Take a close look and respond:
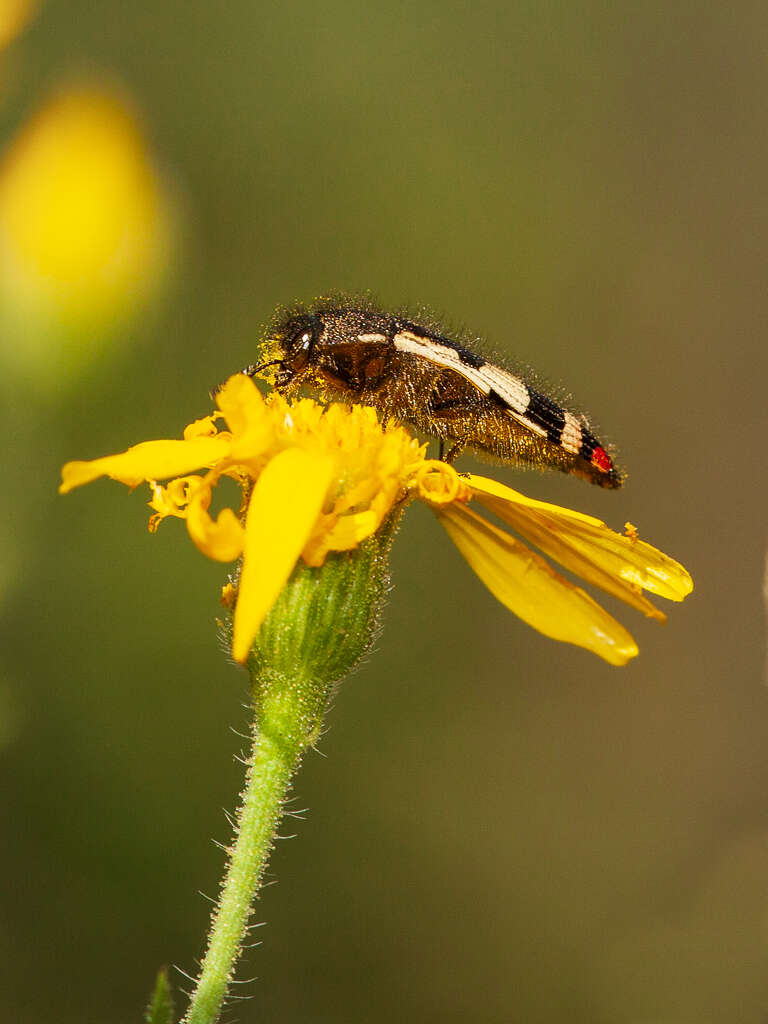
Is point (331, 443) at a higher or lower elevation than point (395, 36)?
lower

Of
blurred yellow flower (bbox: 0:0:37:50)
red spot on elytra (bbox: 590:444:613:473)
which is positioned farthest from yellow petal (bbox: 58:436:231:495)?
blurred yellow flower (bbox: 0:0:37:50)

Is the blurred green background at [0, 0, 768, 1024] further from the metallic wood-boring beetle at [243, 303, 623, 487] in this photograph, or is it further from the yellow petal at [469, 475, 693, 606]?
the yellow petal at [469, 475, 693, 606]

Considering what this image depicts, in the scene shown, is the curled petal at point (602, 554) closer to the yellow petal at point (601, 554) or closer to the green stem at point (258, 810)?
the yellow petal at point (601, 554)

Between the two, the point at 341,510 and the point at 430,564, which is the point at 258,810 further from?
the point at 430,564

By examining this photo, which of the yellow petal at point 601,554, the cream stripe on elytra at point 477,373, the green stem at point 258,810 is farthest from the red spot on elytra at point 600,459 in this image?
the green stem at point 258,810

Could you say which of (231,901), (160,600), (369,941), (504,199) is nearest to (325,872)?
(369,941)

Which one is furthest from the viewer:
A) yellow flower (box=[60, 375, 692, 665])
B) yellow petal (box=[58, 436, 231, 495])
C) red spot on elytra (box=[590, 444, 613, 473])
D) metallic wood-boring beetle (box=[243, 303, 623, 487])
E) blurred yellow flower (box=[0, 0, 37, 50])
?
blurred yellow flower (box=[0, 0, 37, 50])

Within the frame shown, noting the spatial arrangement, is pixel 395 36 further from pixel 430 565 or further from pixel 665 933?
pixel 665 933
